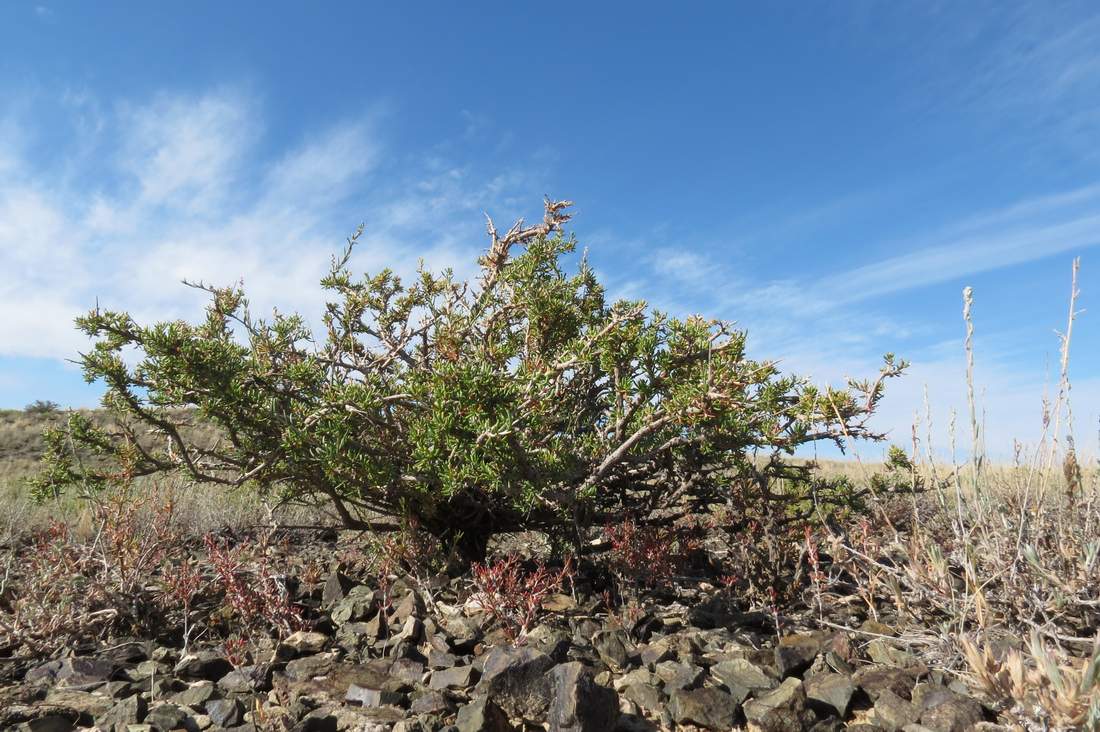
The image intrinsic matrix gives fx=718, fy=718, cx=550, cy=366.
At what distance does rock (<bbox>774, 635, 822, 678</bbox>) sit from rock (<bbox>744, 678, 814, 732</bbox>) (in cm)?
33

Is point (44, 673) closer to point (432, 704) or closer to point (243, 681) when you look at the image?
point (243, 681)

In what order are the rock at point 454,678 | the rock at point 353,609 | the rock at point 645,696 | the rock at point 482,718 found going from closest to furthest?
the rock at point 482,718 < the rock at point 645,696 < the rock at point 454,678 < the rock at point 353,609

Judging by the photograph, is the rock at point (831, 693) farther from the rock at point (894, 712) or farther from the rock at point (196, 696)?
the rock at point (196, 696)

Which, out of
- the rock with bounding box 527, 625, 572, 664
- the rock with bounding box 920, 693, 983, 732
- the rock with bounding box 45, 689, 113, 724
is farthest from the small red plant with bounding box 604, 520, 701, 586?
the rock with bounding box 45, 689, 113, 724

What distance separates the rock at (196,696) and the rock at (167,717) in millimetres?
113

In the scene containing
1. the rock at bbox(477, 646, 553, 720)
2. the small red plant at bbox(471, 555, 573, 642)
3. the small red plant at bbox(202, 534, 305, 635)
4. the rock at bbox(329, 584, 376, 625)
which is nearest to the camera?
the rock at bbox(477, 646, 553, 720)

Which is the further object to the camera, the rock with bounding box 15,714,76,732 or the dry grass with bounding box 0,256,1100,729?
the rock with bounding box 15,714,76,732

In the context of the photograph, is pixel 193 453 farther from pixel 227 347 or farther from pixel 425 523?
pixel 425 523

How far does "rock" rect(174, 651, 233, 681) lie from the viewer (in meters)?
3.58

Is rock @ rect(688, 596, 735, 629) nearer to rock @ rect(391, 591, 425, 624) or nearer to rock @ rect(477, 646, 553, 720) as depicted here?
rock @ rect(477, 646, 553, 720)

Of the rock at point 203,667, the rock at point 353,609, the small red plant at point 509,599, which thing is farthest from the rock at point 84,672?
the small red plant at point 509,599

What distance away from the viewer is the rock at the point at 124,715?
9.61 ft

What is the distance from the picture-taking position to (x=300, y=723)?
2801 mm

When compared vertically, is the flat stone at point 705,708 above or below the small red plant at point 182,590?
below
